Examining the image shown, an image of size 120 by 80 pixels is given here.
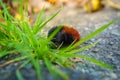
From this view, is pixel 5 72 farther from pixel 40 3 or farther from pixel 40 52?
pixel 40 3

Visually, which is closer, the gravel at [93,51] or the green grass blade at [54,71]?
the green grass blade at [54,71]

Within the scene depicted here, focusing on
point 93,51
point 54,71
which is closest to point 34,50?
point 54,71

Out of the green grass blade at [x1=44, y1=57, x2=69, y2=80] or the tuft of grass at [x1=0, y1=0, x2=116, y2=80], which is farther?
the tuft of grass at [x1=0, y1=0, x2=116, y2=80]

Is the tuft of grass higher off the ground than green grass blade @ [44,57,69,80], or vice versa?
the tuft of grass

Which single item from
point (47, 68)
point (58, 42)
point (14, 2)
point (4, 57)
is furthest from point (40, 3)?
point (47, 68)

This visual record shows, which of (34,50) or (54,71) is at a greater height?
(34,50)

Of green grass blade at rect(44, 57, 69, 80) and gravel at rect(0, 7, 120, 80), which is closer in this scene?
green grass blade at rect(44, 57, 69, 80)

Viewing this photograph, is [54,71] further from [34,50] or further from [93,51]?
[93,51]

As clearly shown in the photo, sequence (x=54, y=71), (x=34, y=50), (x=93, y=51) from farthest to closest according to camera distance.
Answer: (x=93, y=51)
(x=34, y=50)
(x=54, y=71)
